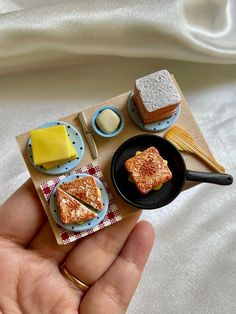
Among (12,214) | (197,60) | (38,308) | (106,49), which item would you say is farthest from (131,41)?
(38,308)

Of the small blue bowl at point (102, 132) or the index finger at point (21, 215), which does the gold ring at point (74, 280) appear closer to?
the index finger at point (21, 215)

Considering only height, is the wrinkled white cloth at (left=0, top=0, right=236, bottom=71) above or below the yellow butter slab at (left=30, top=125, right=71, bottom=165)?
above

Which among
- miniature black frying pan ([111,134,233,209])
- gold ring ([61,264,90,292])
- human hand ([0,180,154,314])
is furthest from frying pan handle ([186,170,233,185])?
gold ring ([61,264,90,292])

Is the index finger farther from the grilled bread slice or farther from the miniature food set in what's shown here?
the grilled bread slice

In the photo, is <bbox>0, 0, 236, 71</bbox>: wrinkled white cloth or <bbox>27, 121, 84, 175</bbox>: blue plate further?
<bbox>0, 0, 236, 71</bbox>: wrinkled white cloth

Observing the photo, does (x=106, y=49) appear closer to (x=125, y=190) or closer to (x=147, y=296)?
(x=125, y=190)

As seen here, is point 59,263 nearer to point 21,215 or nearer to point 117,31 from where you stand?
point 21,215

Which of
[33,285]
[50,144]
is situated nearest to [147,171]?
[50,144]

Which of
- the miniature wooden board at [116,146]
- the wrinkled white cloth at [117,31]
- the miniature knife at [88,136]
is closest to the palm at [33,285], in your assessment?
the miniature wooden board at [116,146]

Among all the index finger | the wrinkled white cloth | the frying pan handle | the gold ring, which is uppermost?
the wrinkled white cloth
